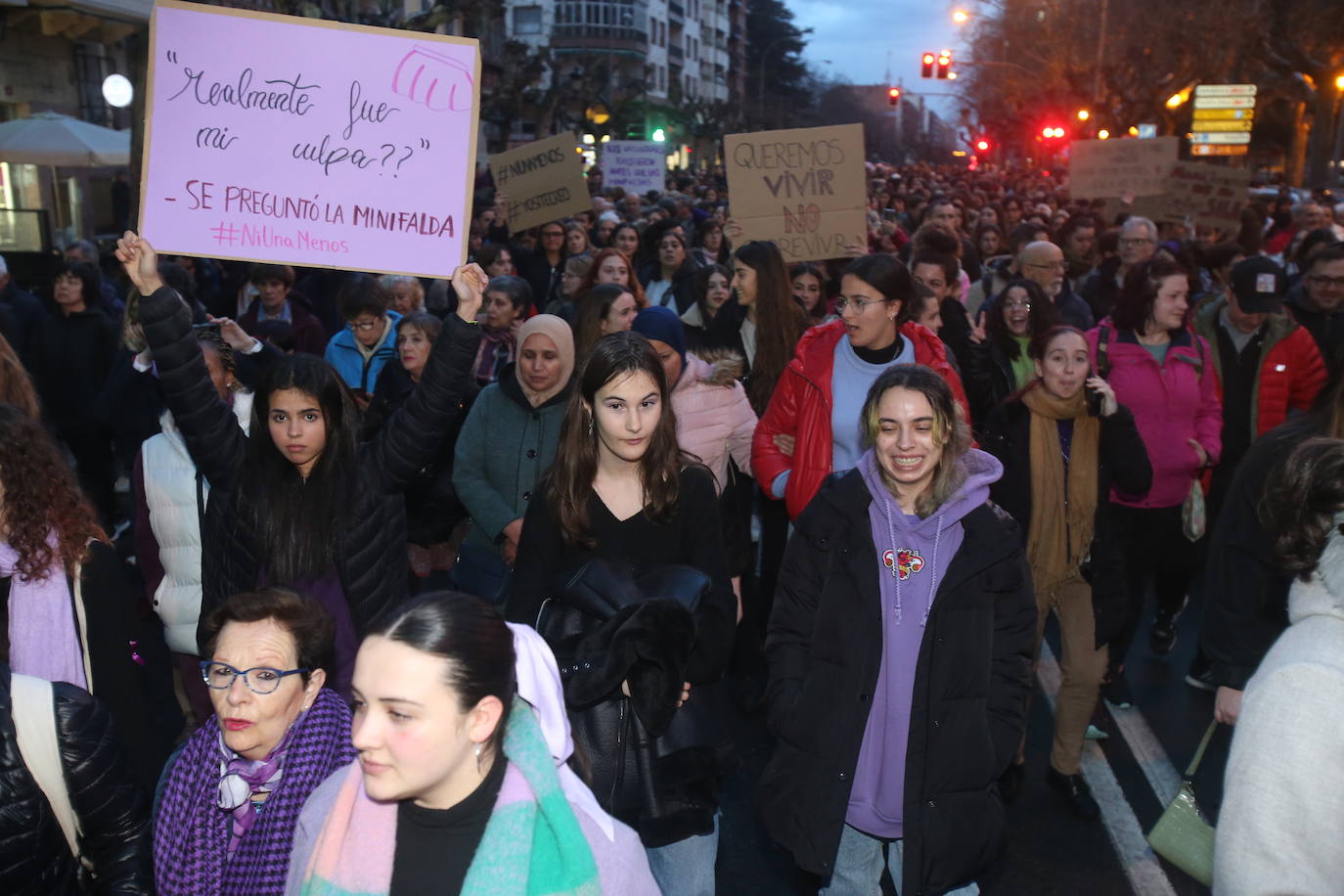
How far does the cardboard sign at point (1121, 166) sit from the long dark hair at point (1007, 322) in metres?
7.17

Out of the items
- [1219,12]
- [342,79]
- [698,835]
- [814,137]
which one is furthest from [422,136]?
[1219,12]

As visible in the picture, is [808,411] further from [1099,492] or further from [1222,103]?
[1222,103]

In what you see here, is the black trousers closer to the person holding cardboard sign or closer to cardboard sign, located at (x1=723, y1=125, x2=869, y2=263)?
the person holding cardboard sign

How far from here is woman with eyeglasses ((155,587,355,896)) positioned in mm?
2631

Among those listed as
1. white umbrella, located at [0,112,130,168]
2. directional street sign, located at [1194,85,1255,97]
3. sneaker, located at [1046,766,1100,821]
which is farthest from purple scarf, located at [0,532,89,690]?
directional street sign, located at [1194,85,1255,97]

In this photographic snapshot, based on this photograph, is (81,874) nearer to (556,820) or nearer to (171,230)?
(556,820)

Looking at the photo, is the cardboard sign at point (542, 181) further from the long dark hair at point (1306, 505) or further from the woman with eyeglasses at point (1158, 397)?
the long dark hair at point (1306, 505)

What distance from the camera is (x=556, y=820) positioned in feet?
6.78

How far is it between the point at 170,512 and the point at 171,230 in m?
1.01

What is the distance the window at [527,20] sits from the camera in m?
82.8

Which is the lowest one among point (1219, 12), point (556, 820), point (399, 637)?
point (556, 820)

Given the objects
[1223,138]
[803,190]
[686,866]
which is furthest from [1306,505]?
[1223,138]

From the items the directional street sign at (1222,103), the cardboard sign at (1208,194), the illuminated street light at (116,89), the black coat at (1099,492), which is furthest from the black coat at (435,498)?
the directional street sign at (1222,103)

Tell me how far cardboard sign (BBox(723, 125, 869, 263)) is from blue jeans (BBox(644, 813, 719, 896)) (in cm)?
515
